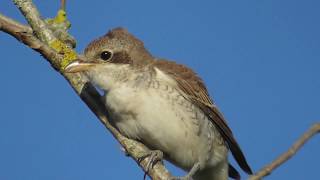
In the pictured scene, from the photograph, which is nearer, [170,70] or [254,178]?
[254,178]

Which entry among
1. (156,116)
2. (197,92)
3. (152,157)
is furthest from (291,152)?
(197,92)

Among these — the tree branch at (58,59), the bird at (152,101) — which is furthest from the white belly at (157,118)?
the tree branch at (58,59)

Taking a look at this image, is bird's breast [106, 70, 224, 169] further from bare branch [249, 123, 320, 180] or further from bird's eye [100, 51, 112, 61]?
bare branch [249, 123, 320, 180]

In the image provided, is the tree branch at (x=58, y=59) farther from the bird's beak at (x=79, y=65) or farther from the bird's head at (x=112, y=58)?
the bird's head at (x=112, y=58)

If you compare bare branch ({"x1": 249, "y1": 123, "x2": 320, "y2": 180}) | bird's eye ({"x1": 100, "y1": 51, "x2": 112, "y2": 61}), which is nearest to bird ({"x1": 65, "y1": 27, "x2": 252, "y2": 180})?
bird's eye ({"x1": 100, "y1": 51, "x2": 112, "y2": 61})

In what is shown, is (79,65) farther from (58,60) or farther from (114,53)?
(114,53)

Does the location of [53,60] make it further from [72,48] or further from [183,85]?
[183,85]

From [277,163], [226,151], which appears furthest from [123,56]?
[277,163]
